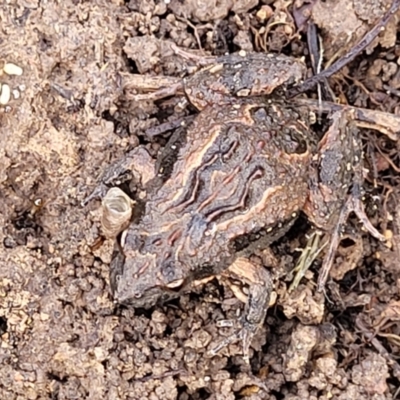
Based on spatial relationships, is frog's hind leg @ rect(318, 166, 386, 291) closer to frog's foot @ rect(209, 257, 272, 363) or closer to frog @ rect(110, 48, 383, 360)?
frog @ rect(110, 48, 383, 360)

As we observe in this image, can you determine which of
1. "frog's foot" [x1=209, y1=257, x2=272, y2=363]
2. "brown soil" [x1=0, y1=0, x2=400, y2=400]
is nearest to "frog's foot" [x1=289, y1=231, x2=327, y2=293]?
"brown soil" [x1=0, y1=0, x2=400, y2=400]

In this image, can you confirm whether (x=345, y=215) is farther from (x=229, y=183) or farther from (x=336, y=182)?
(x=229, y=183)

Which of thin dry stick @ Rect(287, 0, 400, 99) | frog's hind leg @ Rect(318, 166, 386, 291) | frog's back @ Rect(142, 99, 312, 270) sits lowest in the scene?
frog's hind leg @ Rect(318, 166, 386, 291)

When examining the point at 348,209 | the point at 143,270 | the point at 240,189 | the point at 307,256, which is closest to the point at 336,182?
the point at 348,209

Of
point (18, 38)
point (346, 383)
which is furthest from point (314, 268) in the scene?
point (18, 38)

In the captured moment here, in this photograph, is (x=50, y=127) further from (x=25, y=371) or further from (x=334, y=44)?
(x=334, y=44)

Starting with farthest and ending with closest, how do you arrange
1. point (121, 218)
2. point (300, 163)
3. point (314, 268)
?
point (314, 268)
point (300, 163)
point (121, 218)

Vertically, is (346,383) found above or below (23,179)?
below

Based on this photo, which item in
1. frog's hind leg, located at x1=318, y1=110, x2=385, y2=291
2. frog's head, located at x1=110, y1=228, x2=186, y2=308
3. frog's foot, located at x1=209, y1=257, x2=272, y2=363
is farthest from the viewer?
A: frog's hind leg, located at x1=318, y1=110, x2=385, y2=291
